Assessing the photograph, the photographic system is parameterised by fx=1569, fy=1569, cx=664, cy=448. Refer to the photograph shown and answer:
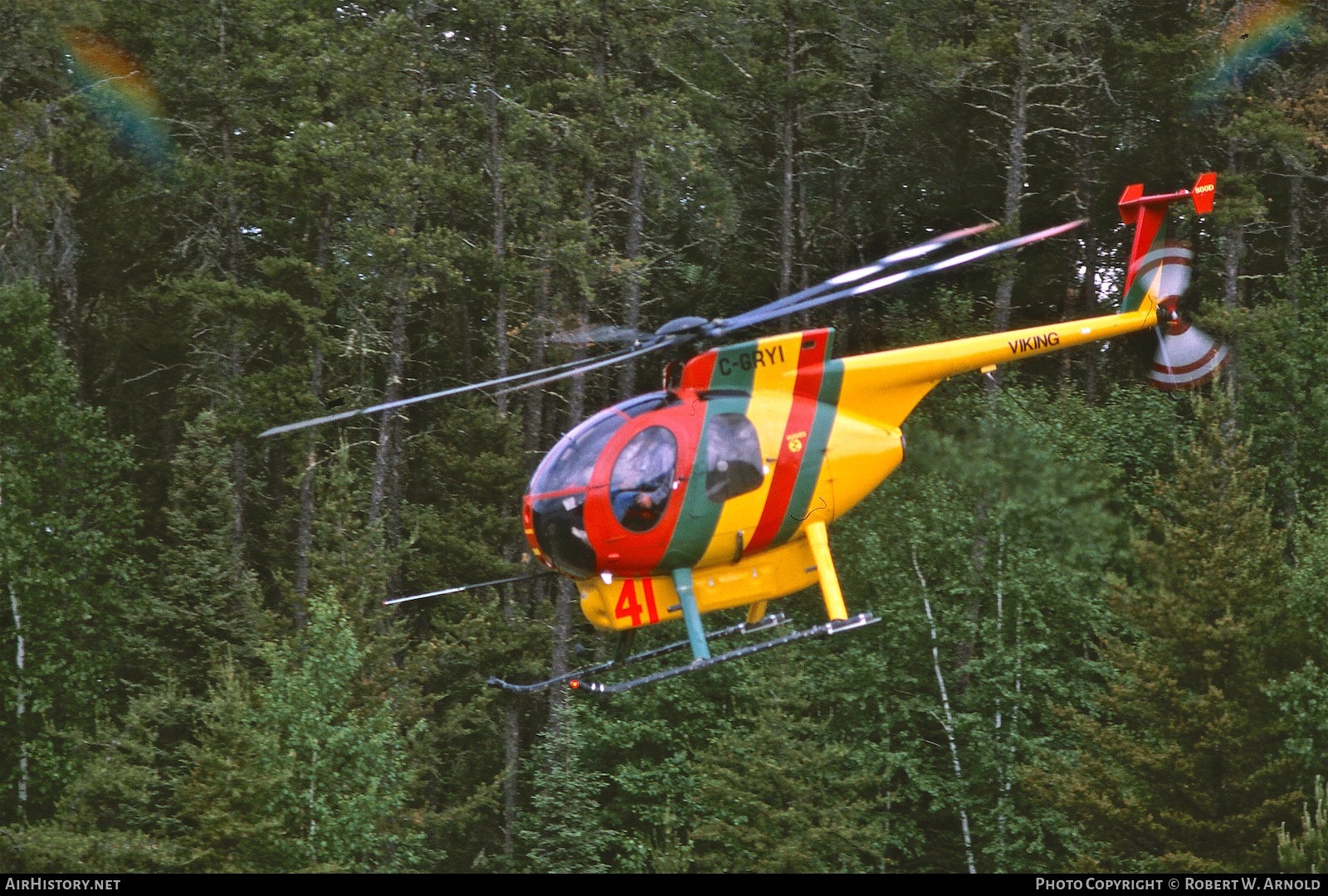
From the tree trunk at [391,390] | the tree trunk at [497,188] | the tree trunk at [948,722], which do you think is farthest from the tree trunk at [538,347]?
the tree trunk at [948,722]

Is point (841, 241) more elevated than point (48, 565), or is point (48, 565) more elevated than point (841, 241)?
point (841, 241)

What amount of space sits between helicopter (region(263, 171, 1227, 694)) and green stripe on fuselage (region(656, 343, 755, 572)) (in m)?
0.01

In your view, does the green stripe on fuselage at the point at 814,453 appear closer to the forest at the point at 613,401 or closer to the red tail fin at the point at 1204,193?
the red tail fin at the point at 1204,193

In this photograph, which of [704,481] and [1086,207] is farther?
[1086,207]

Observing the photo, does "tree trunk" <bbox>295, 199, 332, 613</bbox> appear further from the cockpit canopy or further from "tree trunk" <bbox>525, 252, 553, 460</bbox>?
the cockpit canopy

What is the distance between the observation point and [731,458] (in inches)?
561

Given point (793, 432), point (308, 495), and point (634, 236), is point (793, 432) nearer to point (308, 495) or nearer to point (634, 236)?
point (634, 236)

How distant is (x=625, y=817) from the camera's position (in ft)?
97.8

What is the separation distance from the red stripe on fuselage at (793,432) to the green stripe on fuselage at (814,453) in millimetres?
42

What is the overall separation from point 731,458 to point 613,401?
680 inches

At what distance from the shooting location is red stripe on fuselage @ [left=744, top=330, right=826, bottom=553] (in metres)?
14.4

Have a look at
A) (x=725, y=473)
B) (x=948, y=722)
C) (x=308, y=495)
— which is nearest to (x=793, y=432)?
(x=725, y=473)
